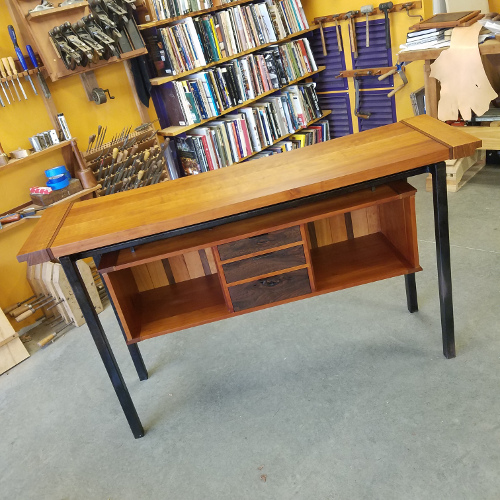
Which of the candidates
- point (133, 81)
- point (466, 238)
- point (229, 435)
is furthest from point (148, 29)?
point (229, 435)

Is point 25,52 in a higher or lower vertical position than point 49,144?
higher

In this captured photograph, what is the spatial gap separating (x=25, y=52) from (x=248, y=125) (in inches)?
71.3

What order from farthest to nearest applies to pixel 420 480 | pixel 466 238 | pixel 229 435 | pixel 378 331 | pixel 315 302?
pixel 466 238 → pixel 315 302 → pixel 378 331 → pixel 229 435 → pixel 420 480

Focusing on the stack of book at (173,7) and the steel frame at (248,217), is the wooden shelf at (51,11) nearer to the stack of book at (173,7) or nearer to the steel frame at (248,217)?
the stack of book at (173,7)

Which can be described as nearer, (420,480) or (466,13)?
(420,480)

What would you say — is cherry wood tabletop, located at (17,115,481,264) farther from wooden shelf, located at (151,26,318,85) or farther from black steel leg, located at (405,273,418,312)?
wooden shelf, located at (151,26,318,85)

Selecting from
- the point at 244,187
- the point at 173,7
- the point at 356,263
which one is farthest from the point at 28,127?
the point at 356,263

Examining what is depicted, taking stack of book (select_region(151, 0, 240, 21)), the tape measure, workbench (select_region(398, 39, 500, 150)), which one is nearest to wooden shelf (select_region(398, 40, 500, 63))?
workbench (select_region(398, 39, 500, 150))

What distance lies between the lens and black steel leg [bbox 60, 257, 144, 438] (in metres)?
1.99

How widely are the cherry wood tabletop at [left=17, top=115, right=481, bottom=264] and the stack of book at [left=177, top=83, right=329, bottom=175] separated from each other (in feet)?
5.72

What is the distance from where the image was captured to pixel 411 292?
2.73m

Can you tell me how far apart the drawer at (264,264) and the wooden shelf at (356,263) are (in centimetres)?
20

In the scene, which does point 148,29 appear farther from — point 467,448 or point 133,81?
point 467,448

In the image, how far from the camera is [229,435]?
2254 mm
